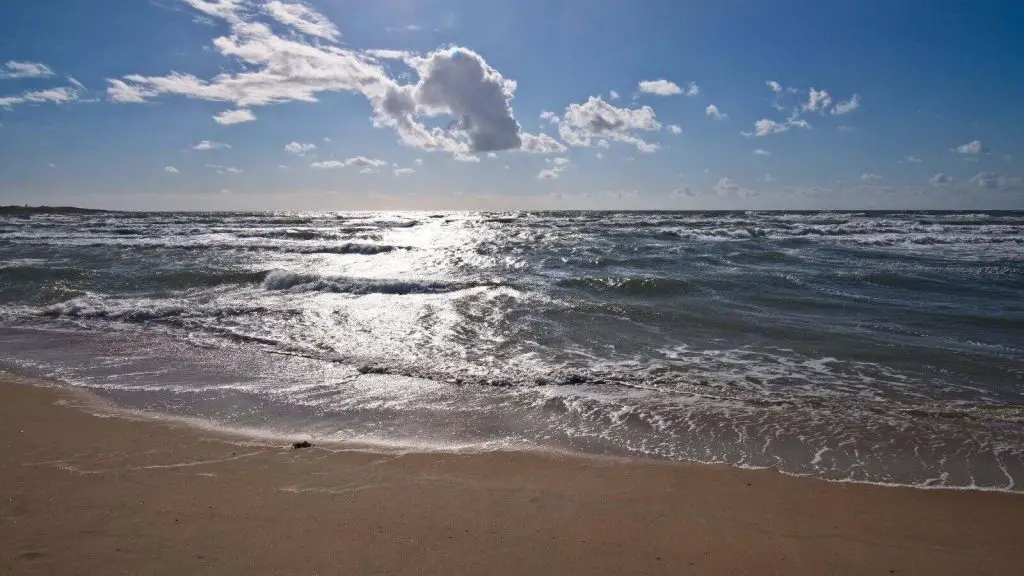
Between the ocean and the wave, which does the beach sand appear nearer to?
the ocean

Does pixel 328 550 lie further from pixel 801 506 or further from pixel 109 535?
pixel 801 506

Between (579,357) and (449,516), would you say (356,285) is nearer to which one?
(579,357)

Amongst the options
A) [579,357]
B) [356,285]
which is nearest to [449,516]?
[579,357]

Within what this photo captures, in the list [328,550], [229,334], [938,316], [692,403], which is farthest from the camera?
[938,316]

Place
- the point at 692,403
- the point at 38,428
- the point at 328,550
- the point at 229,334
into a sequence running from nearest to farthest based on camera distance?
the point at 328,550, the point at 38,428, the point at 692,403, the point at 229,334

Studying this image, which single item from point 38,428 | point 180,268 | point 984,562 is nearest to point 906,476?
point 984,562

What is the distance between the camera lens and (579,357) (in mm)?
7922

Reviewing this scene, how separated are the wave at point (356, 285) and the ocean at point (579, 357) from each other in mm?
96

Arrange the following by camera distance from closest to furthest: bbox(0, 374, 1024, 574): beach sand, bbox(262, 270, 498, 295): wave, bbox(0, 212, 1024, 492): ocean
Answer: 1. bbox(0, 374, 1024, 574): beach sand
2. bbox(0, 212, 1024, 492): ocean
3. bbox(262, 270, 498, 295): wave

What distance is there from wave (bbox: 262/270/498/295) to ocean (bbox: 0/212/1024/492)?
10 centimetres

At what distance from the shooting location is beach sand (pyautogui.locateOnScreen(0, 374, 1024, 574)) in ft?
10.3

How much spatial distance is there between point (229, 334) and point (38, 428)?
13.7 feet

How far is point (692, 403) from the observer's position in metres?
6.05

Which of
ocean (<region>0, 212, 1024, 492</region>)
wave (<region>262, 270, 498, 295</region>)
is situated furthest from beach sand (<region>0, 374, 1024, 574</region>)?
wave (<region>262, 270, 498, 295</region>)
